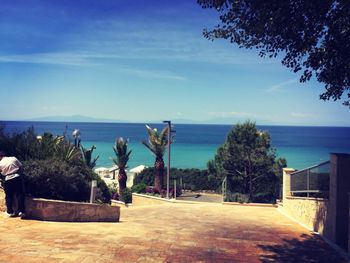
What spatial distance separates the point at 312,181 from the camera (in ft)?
47.9

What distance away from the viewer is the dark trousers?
10.0 m

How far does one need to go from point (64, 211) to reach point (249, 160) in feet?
96.2

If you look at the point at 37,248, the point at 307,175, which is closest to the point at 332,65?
the point at 307,175

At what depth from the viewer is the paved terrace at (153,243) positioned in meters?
7.74

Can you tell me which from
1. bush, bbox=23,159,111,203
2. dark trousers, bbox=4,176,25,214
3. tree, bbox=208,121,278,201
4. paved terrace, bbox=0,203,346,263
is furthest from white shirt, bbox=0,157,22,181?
tree, bbox=208,121,278,201

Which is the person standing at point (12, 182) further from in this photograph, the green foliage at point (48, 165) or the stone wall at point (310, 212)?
the stone wall at point (310, 212)

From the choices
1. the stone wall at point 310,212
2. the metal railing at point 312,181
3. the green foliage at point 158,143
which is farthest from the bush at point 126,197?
the metal railing at point 312,181

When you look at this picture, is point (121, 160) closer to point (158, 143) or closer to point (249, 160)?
point (158, 143)

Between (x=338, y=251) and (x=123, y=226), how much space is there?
18.8 feet

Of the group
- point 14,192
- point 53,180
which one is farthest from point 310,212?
A: point 14,192

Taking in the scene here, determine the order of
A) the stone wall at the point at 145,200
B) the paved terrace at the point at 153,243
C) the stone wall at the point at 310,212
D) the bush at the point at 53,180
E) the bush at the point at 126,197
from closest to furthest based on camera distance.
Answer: the paved terrace at the point at 153,243 → the bush at the point at 53,180 → the stone wall at the point at 310,212 → the stone wall at the point at 145,200 → the bush at the point at 126,197

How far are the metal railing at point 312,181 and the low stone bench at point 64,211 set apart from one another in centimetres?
701

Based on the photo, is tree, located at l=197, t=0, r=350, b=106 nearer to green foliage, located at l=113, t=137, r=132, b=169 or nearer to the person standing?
the person standing

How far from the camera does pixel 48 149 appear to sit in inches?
503
